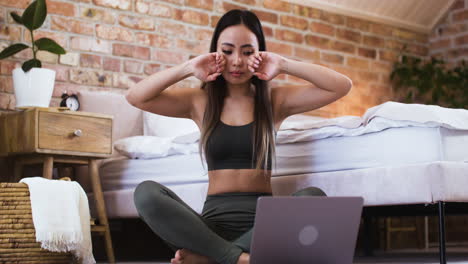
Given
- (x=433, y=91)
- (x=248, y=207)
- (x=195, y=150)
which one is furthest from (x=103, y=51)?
(x=433, y=91)

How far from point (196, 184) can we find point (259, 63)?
3.06 ft

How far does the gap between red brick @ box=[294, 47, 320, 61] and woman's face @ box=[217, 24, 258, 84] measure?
246 centimetres

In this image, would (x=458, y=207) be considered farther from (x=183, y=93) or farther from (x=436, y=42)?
(x=436, y=42)

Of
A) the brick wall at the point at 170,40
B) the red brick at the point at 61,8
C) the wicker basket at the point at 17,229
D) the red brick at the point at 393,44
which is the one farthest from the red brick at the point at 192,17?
the wicker basket at the point at 17,229

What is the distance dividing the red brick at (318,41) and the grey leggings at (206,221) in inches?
108

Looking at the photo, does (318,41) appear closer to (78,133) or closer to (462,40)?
(462,40)

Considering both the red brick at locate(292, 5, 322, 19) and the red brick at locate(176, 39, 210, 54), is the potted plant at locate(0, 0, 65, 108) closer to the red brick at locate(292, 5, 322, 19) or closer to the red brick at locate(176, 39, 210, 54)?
the red brick at locate(176, 39, 210, 54)

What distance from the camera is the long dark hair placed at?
7.20 ft

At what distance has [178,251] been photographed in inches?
79.7

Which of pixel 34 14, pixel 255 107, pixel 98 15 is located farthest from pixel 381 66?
pixel 255 107

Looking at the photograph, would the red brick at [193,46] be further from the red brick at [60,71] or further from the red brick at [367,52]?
the red brick at [367,52]

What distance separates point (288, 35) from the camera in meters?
4.64

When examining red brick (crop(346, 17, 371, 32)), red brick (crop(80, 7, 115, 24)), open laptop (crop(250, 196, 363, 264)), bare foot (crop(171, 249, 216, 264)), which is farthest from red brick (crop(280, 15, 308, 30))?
open laptop (crop(250, 196, 363, 264))

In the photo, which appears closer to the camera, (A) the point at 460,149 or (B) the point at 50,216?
(A) the point at 460,149
